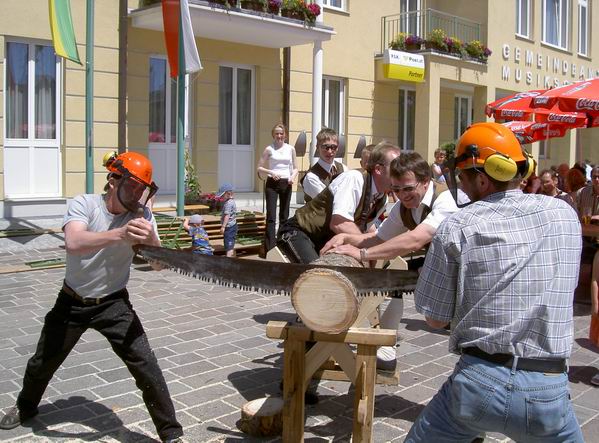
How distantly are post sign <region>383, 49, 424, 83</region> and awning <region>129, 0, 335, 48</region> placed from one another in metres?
3.18

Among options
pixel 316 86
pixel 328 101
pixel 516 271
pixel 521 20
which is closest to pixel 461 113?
pixel 521 20

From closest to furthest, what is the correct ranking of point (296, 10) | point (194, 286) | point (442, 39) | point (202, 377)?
point (202, 377)
point (194, 286)
point (296, 10)
point (442, 39)

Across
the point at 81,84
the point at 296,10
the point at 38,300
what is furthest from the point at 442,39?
the point at 38,300

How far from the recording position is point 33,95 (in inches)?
527

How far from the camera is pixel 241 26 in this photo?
14.8 meters

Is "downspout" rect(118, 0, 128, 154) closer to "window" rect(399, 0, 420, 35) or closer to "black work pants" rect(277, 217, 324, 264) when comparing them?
"black work pants" rect(277, 217, 324, 264)

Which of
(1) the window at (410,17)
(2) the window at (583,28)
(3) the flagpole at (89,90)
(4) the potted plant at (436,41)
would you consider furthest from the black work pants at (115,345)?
(2) the window at (583,28)

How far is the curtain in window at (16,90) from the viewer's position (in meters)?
13.1

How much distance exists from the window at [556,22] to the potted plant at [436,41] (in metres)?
8.89

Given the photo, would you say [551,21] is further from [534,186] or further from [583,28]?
[534,186]

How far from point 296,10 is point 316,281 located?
12.9 m

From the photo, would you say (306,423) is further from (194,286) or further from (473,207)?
(194,286)

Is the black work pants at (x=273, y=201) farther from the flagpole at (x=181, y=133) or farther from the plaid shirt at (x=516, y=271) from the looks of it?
the plaid shirt at (x=516, y=271)

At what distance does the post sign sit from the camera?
1895cm
